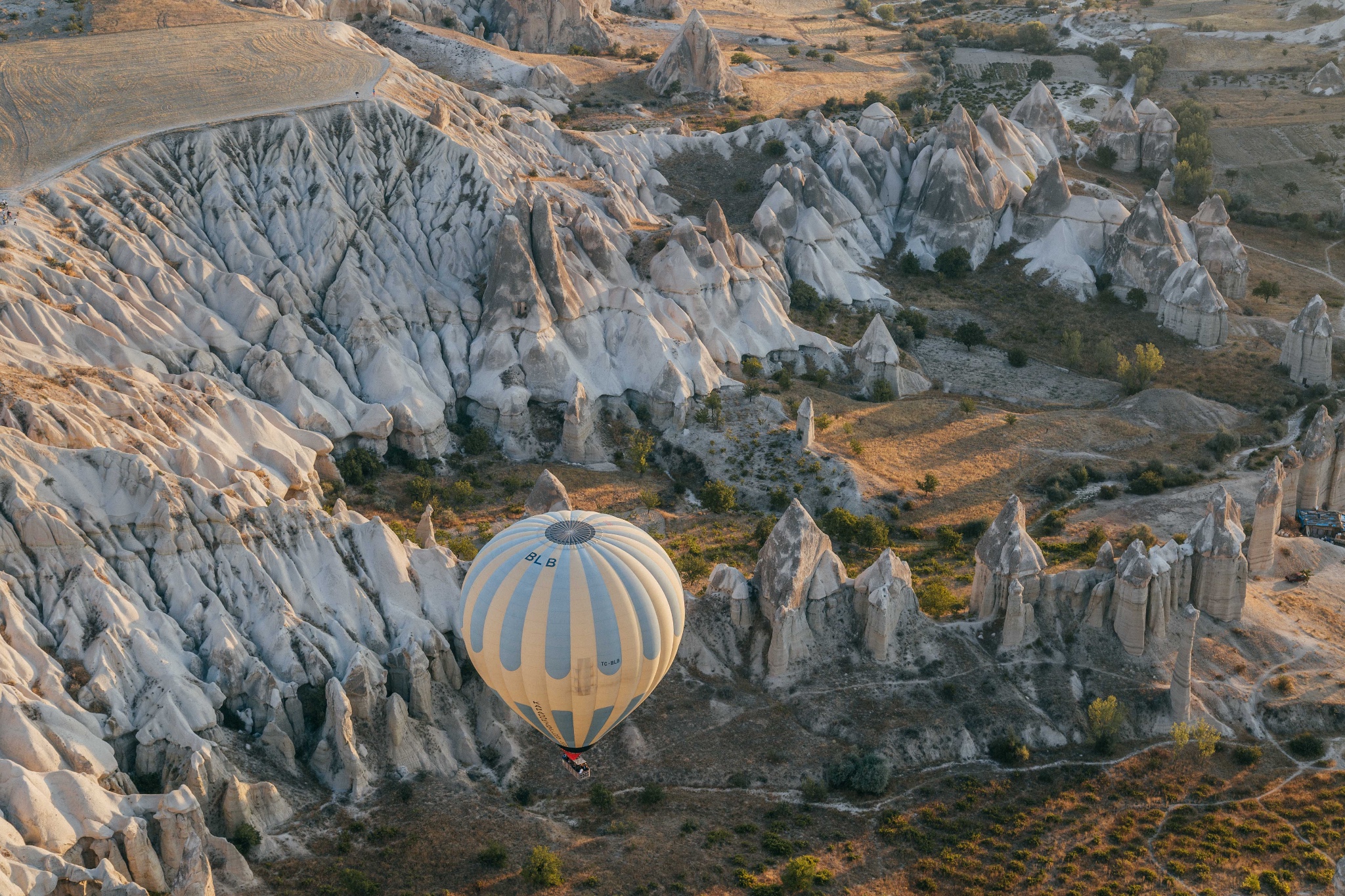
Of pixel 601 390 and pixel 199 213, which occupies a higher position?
pixel 199 213

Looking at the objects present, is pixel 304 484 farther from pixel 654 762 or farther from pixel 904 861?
pixel 904 861

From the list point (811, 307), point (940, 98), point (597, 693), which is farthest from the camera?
point (940, 98)

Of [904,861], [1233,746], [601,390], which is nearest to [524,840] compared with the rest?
[904,861]

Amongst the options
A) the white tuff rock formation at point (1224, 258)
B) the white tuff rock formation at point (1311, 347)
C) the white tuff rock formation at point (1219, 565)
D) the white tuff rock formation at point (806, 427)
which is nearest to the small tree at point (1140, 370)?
the white tuff rock formation at point (1311, 347)

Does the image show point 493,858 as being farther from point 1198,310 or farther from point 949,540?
point 1198,310

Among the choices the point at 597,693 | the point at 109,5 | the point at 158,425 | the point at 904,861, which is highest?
the point at 109,5

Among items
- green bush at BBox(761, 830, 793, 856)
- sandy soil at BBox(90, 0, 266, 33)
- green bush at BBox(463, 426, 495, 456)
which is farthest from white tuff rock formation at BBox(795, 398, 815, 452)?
sandy soil at BBox(90, 0, 266, 33)
